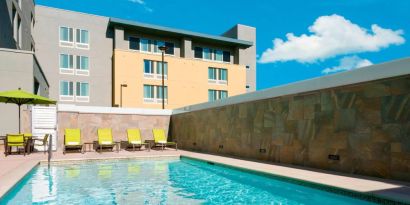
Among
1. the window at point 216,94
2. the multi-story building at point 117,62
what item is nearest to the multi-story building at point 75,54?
the multi-story building at point 117,62

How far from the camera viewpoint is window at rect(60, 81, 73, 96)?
2881cm

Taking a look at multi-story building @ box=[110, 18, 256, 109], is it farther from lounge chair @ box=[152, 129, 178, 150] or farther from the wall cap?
lounge chair @ box=[152, 129, 178, 150]

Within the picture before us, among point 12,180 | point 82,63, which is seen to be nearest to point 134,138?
point 12,180

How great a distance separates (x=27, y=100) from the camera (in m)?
13.2

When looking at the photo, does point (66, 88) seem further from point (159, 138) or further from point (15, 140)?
point (15, 140)

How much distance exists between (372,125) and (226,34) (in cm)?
3954

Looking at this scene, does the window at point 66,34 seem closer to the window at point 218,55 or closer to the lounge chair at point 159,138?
the window at point 218,55

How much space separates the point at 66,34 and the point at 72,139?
704 inches

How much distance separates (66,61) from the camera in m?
29.2

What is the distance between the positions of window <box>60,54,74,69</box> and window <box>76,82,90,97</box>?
69.5 inches

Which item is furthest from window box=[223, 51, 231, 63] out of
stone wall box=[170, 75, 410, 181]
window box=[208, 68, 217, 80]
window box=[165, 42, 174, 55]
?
stone wall box=[170, 75, 410, 181]

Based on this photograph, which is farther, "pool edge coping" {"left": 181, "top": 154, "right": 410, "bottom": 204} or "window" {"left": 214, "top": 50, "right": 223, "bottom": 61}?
"window" {"left": 214, "top": 50, "right": 223, "bottom": 61}

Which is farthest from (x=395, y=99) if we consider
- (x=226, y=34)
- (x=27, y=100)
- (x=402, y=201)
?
(x=226, y=34)

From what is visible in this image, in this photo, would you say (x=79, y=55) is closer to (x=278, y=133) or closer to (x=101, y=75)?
(x=101, y=75)
